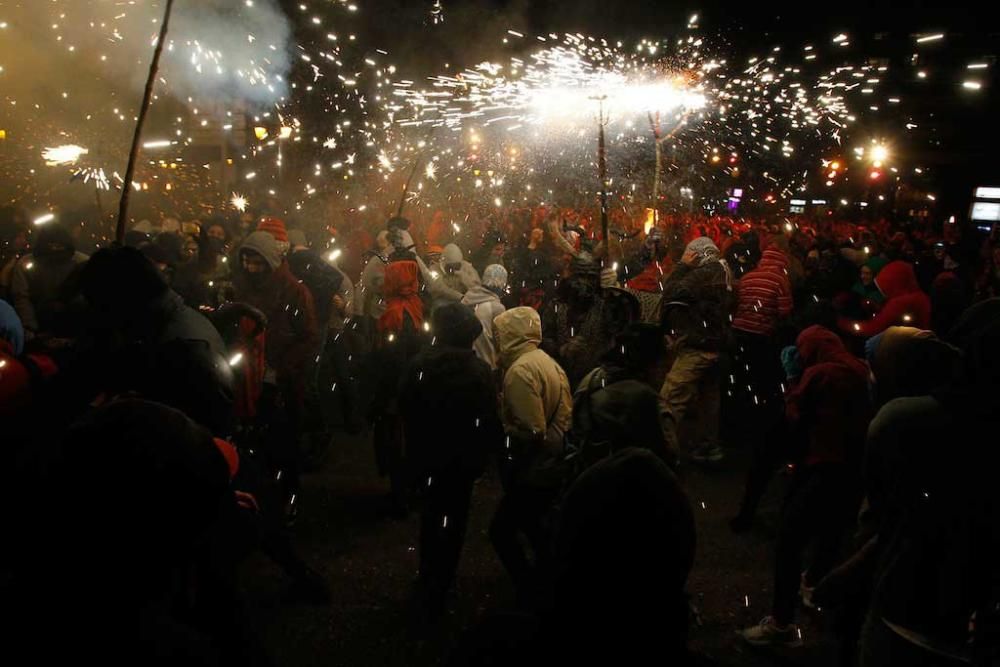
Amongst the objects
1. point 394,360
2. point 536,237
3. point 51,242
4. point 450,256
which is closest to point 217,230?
point 51,242

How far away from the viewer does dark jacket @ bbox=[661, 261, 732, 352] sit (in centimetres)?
692

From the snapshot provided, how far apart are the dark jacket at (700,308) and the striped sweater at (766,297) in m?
0.72

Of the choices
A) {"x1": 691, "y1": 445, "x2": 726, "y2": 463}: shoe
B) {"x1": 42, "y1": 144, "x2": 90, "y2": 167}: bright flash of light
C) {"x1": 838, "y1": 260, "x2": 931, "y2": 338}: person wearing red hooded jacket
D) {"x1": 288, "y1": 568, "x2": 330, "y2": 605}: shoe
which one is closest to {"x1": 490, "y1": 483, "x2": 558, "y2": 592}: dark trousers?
{"x1": 288, "y1": 568, "x2": 330, "y2": 605}: shoe

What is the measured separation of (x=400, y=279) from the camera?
21.6ft

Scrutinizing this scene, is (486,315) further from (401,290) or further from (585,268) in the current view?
(585,268)

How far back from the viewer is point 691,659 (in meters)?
1.47

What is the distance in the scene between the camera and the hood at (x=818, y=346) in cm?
454

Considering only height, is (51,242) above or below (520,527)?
above

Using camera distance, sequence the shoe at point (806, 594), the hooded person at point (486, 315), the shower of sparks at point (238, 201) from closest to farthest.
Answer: the shoe at point (806, 594) < the hooded person at point (486, 315) < the shower of sparks at point (238, 201)

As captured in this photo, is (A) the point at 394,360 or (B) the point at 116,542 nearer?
(B) the point at 116,542

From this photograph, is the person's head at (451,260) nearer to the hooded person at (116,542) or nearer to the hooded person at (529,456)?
the hooded person at (529,456)

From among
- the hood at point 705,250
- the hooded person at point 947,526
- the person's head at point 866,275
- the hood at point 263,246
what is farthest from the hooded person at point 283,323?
the person's head at point 866,275

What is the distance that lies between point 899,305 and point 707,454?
2.34 meters

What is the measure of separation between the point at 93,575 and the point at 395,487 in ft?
14.9
